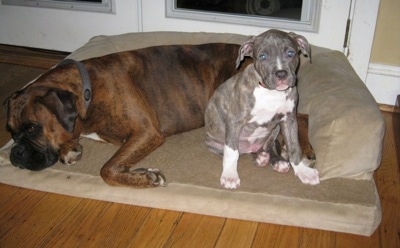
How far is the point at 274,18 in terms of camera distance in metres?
3.86

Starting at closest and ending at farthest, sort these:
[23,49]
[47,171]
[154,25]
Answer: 1. [47,171]
2. [154,25]
3. [23,49]

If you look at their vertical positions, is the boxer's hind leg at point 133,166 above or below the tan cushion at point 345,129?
below

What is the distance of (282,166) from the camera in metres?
2.70

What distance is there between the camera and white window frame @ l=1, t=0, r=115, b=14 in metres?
4.23

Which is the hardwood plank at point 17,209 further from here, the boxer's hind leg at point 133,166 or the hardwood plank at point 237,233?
the hardwood plank at point 237,233

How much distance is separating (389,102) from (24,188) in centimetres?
288

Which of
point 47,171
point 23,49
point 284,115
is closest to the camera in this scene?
point 284,115

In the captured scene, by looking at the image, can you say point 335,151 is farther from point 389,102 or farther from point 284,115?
point 389,102

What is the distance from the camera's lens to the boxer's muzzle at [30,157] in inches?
99.9

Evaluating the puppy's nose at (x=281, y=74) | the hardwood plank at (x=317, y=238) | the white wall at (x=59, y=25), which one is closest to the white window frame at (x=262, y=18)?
the white wall at (x=59, y=25)

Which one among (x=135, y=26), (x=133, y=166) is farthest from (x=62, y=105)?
(x=135, y=26)

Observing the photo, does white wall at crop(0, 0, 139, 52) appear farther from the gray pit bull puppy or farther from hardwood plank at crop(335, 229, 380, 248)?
hardwood plank at crop(335, 229, 380, 248)

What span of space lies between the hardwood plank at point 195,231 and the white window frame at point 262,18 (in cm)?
199

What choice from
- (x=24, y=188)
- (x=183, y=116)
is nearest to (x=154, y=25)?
(x=183, y=116)
